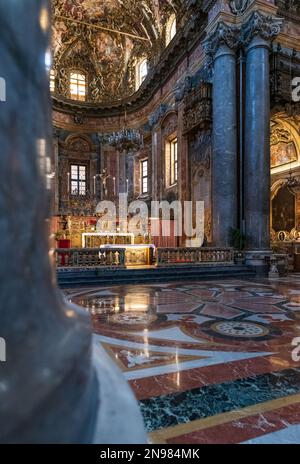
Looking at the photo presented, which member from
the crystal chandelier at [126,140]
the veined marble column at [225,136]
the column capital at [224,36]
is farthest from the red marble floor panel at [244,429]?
the crystal chandelier at [126,140]

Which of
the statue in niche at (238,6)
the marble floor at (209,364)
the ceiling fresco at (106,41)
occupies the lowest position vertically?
the marble floor at (209,364)

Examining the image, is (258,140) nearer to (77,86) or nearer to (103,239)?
(103,239)

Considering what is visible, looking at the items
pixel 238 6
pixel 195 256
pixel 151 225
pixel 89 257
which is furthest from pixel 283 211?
pixel 89 257

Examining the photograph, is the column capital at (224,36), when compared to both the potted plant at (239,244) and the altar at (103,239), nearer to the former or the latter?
the potted plant at (239,244)

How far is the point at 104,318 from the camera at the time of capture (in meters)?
3.96

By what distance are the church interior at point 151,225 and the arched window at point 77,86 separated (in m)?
0.18

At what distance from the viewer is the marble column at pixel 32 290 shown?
1.73 ft

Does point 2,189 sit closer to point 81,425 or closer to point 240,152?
point 81,425

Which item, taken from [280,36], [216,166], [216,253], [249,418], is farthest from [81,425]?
[280,36]

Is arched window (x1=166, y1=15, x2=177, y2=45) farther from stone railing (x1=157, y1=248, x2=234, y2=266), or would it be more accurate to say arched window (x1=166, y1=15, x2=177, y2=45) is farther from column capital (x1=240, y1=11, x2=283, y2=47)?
stone railing (x1=157, y1=248, x2=234, y2=266)

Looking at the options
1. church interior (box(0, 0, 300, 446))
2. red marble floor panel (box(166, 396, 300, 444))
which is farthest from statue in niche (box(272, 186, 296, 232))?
red marble floor panel (box(166, 396, 300, 444))

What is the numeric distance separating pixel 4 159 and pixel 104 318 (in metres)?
3.66

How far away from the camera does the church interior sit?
0.58m

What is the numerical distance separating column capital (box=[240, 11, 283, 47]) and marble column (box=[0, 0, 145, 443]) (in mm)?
11675
